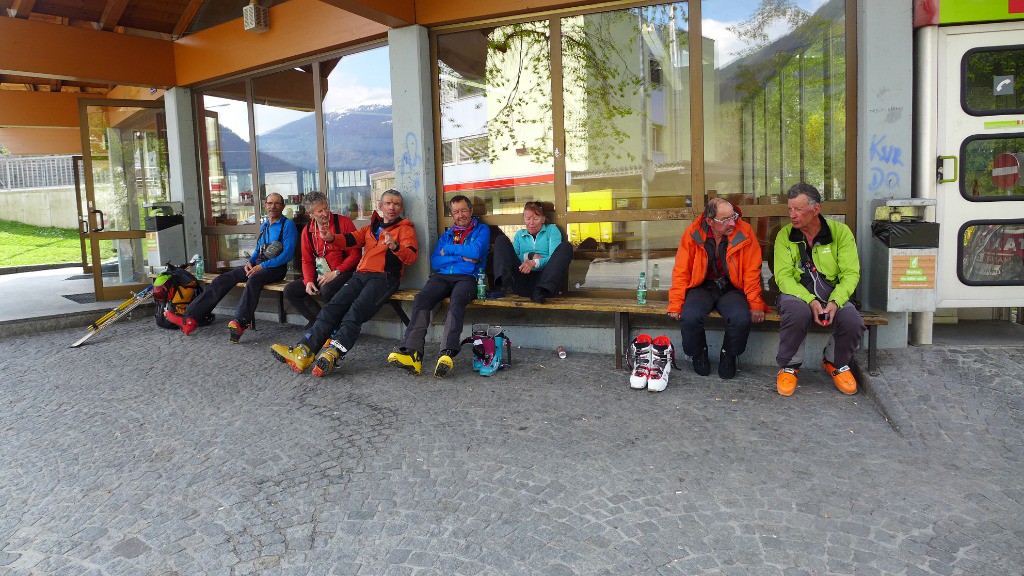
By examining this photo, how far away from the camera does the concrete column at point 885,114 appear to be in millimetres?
4551

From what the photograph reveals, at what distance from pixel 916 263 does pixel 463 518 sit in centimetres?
350

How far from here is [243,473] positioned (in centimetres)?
325

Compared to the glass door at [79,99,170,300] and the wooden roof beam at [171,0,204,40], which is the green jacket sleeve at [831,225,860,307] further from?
the glass door at [79,99,170,300]

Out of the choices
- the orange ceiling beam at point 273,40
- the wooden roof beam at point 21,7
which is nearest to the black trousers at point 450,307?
the orange ceiling beam at point 273,40

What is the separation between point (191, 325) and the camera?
21.5ft

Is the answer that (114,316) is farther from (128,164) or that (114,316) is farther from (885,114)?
(885,114)

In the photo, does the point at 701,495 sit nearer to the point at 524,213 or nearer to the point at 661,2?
the point at 524,213

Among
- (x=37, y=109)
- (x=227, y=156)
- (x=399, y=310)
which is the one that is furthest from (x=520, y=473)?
(x=37, y=109)

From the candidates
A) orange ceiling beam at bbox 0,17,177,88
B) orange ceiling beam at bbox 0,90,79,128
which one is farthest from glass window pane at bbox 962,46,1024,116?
orange ceiling beam at bbox 0,90,79,128

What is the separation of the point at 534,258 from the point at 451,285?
74 cm

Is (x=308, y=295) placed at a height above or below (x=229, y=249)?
below

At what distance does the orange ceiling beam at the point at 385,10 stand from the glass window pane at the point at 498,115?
1.27ft

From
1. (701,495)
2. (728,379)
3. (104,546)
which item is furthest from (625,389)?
(104,546)

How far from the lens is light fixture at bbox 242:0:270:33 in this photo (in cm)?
684
